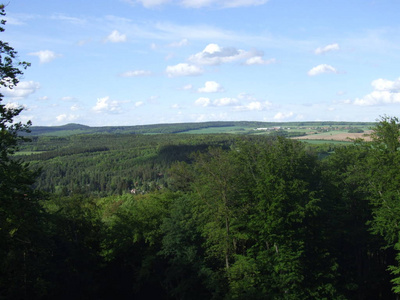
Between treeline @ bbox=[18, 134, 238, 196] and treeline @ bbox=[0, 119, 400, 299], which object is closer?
treeline @ bbox=[0, 119, 400, 299]

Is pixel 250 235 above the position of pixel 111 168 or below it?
above

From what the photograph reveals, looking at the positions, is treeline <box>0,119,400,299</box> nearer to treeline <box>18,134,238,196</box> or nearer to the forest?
the forest

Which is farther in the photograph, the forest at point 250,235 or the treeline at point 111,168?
the treeline at point 111,168

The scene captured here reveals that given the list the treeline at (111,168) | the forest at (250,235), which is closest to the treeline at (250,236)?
the forest at (250,235)

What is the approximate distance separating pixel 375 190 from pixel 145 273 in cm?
2148

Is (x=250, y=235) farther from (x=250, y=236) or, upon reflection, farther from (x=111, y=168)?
(x=111, y=168)

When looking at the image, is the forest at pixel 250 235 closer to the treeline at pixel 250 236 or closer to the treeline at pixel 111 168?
the treeline at pixel 250 236

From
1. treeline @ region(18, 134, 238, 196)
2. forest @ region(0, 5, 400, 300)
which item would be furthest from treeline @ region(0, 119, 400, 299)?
treeline @ region(18, 134, 238, 196)

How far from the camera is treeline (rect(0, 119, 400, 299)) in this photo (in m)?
25.7

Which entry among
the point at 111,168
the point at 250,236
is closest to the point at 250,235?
the point at 250,236

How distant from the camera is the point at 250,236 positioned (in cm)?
2745

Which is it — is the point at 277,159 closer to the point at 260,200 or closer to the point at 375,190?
the point at 260,200

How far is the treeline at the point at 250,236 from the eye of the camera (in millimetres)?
25672

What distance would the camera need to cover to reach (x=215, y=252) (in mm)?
28422
